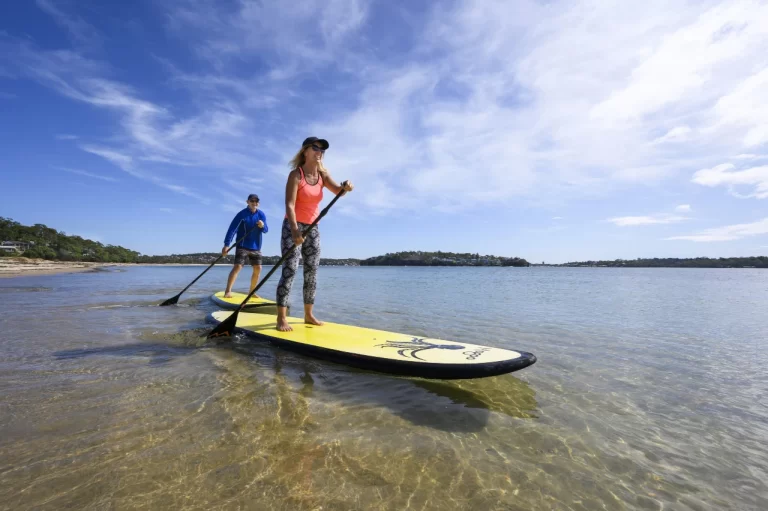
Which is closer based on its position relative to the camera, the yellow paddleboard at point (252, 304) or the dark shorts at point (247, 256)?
the yellow paddleboard at point (252, 304)

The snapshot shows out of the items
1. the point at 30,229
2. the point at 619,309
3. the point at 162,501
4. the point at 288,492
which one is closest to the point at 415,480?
the point at 288,492

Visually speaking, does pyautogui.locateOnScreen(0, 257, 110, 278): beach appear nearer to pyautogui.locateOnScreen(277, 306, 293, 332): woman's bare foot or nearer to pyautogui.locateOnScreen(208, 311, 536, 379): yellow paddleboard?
pyautogui.locateOnScreen(277, 306, 293, 332): woman's bare foot

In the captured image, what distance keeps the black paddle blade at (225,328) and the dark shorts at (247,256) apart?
3.92 m

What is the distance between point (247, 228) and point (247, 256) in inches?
32.1

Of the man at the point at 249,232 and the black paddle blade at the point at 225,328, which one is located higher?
the man at the point at 249,232

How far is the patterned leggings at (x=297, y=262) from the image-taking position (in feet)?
18.3

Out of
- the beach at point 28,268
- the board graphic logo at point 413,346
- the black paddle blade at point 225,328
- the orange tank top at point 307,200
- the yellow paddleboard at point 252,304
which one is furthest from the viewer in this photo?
the beach at point 28,268

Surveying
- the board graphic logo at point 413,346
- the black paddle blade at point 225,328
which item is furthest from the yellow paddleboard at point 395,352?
the black paddle blade at point 225,328

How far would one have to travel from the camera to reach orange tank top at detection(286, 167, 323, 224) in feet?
18.2

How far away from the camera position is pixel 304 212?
5629 mm

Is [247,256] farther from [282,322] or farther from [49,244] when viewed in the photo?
→ [49,244]

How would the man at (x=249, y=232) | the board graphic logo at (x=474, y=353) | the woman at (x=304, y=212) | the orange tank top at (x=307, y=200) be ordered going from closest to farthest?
the board graphic logo at (x=474, y=353), the woman at (x=304, y=212), the orange tank top at (x=307, y=200), the man at (x=249, y=232)

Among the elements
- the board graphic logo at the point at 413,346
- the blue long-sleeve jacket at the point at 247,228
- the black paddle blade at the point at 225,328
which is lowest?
the black paddle blade at the point at 225,328

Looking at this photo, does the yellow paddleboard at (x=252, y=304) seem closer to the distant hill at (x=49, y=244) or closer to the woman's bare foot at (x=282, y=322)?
the woman's bare foot at (x=282, y=322)
